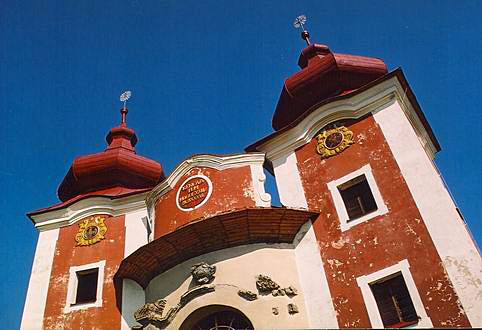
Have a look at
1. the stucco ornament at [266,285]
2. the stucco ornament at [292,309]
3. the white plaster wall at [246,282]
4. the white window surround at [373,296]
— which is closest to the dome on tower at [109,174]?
the white plaster wall at [246,282]

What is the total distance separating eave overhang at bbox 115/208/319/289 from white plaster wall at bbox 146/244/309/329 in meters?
0.18

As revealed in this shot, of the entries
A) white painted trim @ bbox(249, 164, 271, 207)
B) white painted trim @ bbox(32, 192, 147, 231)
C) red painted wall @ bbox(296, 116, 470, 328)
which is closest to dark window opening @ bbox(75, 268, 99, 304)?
white painted trim @ bbox(32, 192, 147, 231)

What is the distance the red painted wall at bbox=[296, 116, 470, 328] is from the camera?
33.4 feet

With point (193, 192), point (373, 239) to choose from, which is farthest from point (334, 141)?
point (193, 192)

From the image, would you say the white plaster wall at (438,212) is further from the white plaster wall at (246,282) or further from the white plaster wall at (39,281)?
the white plaster wall at (39,281)

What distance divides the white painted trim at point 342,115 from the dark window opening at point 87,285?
6.27 metres

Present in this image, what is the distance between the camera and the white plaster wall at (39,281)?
47.1ft

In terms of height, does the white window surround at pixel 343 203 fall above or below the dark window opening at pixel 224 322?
above

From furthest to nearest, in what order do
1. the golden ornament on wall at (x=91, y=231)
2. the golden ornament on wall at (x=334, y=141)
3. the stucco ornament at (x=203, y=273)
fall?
the golden ornament on wall at (x=91, y=231) → the golden ornament on wall at (x=334, y=141) → the stucco ornament at (x=203, y=273)

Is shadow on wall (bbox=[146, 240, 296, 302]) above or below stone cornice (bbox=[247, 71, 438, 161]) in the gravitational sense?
below

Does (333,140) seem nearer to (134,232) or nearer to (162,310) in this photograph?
(162,310)

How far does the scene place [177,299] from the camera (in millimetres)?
12305

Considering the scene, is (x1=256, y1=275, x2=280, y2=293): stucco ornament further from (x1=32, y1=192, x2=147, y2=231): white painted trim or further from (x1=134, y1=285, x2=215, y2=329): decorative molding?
(x1=32, y1=192, x2=147, y2=231): white painted trim

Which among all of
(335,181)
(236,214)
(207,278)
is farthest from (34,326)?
(335,181)
